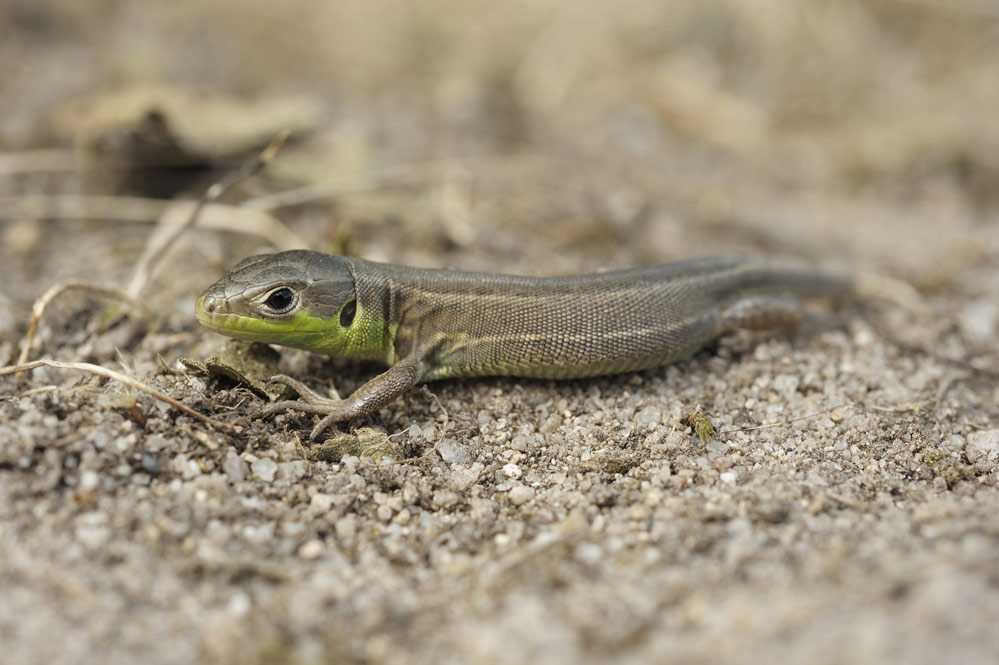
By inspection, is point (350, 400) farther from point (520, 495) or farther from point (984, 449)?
point (984, 449)

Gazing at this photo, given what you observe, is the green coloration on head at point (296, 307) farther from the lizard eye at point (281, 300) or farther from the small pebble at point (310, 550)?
the small pebble at point (310, 550)

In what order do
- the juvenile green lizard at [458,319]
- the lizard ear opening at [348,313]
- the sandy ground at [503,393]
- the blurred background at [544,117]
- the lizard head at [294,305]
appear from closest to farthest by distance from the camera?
the sandy ground at [503,393] < the lizard head at [294,305] < the juvenile green lizard at [458,319] < the lizard ear opening at [348,313] < the blurred background at [544,117]

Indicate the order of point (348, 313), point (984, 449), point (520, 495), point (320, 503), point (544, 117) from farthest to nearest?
1. point (544, 117)
2. point (348, 313)
3. point (984, 449)
4. point (520, 495)
5. point (320, 503)

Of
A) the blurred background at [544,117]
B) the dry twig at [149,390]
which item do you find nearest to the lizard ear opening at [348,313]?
the dry twig at [149,390]

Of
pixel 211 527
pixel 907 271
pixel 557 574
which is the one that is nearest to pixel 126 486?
pixel 211 527

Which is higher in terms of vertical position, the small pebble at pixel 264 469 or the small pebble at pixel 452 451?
the small pebble at pixel 264 469

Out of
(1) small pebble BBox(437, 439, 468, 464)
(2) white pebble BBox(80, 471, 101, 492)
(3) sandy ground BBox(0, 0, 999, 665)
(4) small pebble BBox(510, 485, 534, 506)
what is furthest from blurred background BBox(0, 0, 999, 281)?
(2) white pebble BBox(80, 471, 101, 492)

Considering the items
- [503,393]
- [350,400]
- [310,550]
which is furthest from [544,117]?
[310,550]

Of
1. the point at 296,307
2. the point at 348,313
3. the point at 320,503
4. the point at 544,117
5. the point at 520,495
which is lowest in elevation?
the point at 520,495
